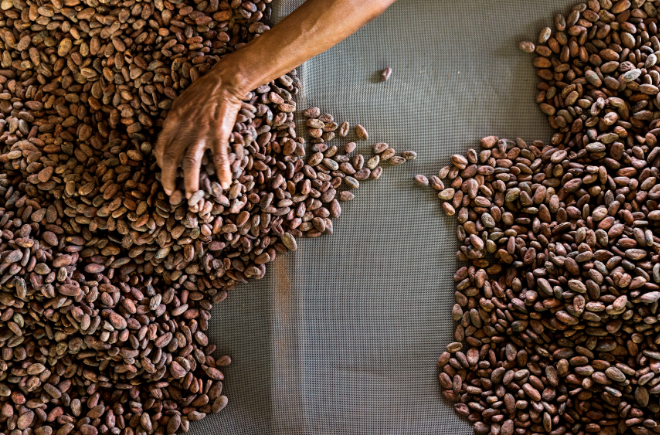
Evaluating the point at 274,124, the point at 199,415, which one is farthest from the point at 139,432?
the point at 274,124

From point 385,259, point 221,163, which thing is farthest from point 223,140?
point 385,259

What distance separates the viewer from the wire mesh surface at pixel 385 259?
1691mm

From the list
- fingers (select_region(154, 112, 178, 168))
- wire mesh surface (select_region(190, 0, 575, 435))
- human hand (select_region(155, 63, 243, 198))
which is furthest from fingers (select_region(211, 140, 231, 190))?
wire mesh surface (select_region(190, 0, 575, 435))

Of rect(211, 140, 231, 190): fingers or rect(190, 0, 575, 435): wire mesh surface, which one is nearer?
rect(211, 140, 231, 190): fingers

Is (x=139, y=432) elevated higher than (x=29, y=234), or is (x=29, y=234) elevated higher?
(x=29, y=234)

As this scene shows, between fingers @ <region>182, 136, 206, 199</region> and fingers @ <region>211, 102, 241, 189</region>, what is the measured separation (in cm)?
4

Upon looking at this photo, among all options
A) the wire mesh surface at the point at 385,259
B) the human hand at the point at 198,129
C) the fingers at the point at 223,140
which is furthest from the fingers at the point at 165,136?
the wire mesh surface at the point at 385,259

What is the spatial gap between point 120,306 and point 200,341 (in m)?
0.26

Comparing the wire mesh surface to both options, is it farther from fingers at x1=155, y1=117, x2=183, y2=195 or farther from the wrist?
fingers at x1=155, y1=117, x2=183, y2=195

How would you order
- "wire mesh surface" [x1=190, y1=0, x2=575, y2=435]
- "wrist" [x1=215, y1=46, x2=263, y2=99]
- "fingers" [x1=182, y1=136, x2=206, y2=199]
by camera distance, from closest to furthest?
1. "fingers" [x1=182, y1=136, x2=206, y2=199]
2. "wrist" [x1=215, y1=46, x2=263, y2=99]
3. "wire mesh surface" [x1=190, y1=0, x2=575, y2=435]

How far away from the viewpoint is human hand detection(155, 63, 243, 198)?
4.89 feet

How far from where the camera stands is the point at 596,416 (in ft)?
5.02

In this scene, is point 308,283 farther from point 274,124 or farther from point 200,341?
point 274,124

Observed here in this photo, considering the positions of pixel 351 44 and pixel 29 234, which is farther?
pixel 351 44
